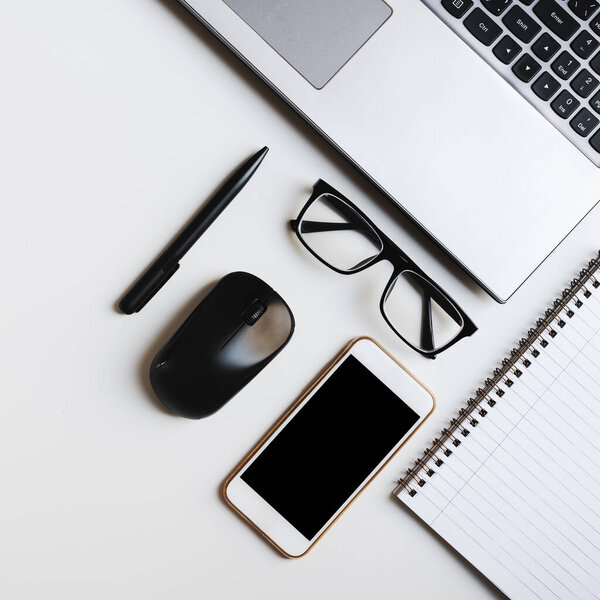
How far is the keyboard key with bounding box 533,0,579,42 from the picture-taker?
56cm

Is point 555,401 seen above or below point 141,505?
above

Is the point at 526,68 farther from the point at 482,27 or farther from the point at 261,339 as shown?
the point at 261,339

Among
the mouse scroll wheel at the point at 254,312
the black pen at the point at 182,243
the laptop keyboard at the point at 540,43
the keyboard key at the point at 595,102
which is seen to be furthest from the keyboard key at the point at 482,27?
the mouse scroll wheel at the point at 254,312

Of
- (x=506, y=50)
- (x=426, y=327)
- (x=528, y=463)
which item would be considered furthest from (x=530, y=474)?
(x=506, y=50)

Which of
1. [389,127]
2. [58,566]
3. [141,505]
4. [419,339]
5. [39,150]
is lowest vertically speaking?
[58,566]

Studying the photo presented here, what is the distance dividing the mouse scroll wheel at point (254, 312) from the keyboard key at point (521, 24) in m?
0.36

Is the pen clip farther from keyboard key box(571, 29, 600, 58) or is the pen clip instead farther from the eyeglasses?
keyboard key box(571, 29, 600, 58)

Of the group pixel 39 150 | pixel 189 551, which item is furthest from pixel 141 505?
pixel 39 150

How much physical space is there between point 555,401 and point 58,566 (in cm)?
57

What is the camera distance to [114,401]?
2.04 ft

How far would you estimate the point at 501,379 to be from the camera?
0.65 m

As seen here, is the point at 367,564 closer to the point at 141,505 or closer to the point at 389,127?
the point at 141,505

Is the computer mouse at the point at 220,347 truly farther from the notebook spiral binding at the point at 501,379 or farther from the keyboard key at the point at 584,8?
the keyboard key at the point at 584,8

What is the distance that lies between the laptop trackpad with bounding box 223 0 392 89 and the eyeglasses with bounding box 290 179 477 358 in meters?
0.12
